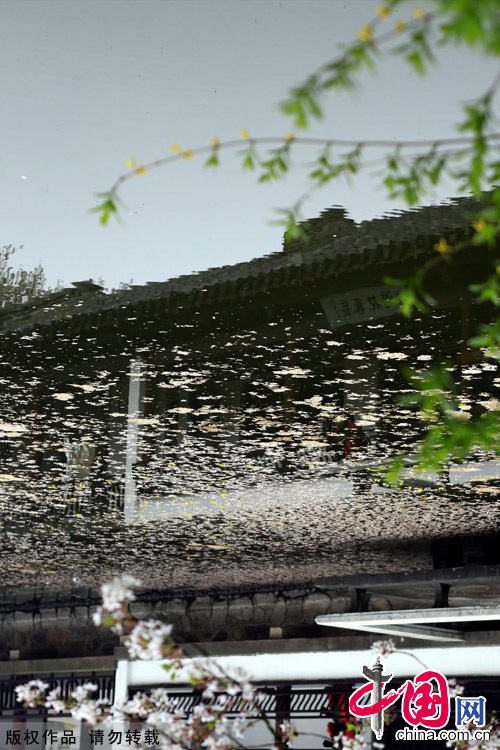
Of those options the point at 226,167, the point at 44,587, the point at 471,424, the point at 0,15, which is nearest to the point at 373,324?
the point at 226,167

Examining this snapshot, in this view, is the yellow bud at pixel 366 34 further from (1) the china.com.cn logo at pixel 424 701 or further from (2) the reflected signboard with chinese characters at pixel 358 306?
(1) the china.com.cn logo at pixel 424 701

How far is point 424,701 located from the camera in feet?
21.7

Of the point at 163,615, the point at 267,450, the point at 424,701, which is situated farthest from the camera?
the point at 163,615

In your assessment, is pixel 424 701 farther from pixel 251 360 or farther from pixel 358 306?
pixel 358 306

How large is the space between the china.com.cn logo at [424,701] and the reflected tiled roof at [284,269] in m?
4.41

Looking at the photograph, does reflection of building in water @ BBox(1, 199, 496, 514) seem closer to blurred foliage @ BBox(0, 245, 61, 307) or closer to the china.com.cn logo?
blurred foliage @ BBox(0, 245, 61, 307)

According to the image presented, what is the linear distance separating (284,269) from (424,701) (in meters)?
5.04

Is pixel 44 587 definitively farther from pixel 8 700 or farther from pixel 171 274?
pixel 171 274

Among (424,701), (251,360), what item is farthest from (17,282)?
(424,701)

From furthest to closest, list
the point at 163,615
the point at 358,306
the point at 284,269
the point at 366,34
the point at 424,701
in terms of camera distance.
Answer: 1. the point at 163,615
2. the point at 424,701
3. the point at 358,306
4. the point at 284,269
5. the point at 366,34

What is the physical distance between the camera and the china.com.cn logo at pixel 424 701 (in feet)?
21.0

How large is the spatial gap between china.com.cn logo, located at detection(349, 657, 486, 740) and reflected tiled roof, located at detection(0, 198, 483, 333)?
4.41m

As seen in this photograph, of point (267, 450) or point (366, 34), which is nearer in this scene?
point (366, 34)

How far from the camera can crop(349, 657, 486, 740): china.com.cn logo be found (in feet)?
21.0
